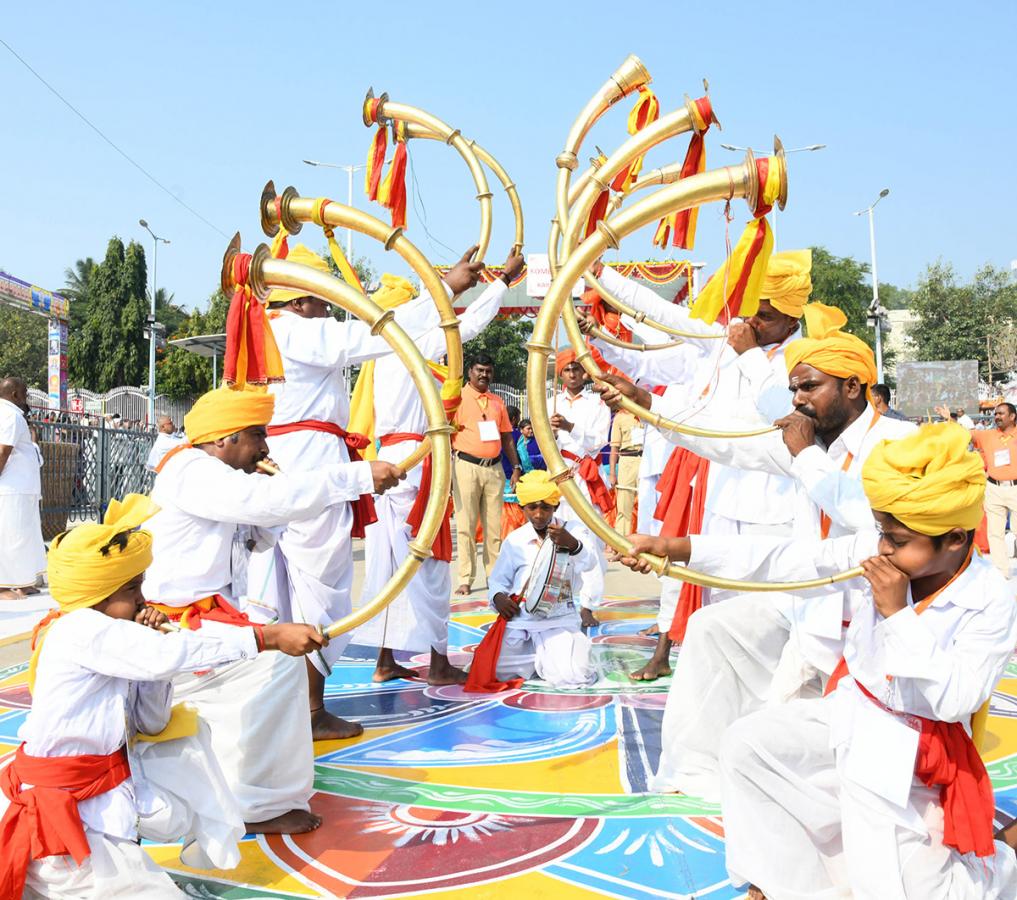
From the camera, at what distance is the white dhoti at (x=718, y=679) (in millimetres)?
3432

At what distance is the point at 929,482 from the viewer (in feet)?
7.50

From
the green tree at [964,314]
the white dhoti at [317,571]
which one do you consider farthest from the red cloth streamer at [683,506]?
the green tree at [964,314]

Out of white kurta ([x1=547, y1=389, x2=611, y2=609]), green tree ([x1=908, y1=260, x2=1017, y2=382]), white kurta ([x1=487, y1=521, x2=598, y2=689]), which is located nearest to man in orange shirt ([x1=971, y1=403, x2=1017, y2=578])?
white kurta ([x1=547, y1=389, x2=611, y2=609])

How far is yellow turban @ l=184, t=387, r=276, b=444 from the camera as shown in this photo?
3336mm

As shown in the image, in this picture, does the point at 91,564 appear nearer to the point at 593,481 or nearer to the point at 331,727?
the point at 331,727

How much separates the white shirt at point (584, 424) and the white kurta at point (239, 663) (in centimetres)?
499

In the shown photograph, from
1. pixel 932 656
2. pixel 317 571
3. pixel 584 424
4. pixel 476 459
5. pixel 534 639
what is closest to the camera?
pixel 932 656

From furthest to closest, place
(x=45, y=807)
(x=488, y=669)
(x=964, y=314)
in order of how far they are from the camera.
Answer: (x=964, y=314) < (x=488, y=669) < (x=45, y=807)

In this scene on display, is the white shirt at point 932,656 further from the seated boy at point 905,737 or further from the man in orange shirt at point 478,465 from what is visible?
the man in orange shirt at point 478,465

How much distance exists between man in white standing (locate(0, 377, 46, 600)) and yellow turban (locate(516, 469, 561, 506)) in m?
4.76

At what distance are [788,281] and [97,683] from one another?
10.3ft

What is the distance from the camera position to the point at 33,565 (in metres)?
8.23

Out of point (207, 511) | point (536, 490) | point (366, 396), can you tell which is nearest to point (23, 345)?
point (366, 396)

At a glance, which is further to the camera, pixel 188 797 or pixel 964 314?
pixel 964 314
